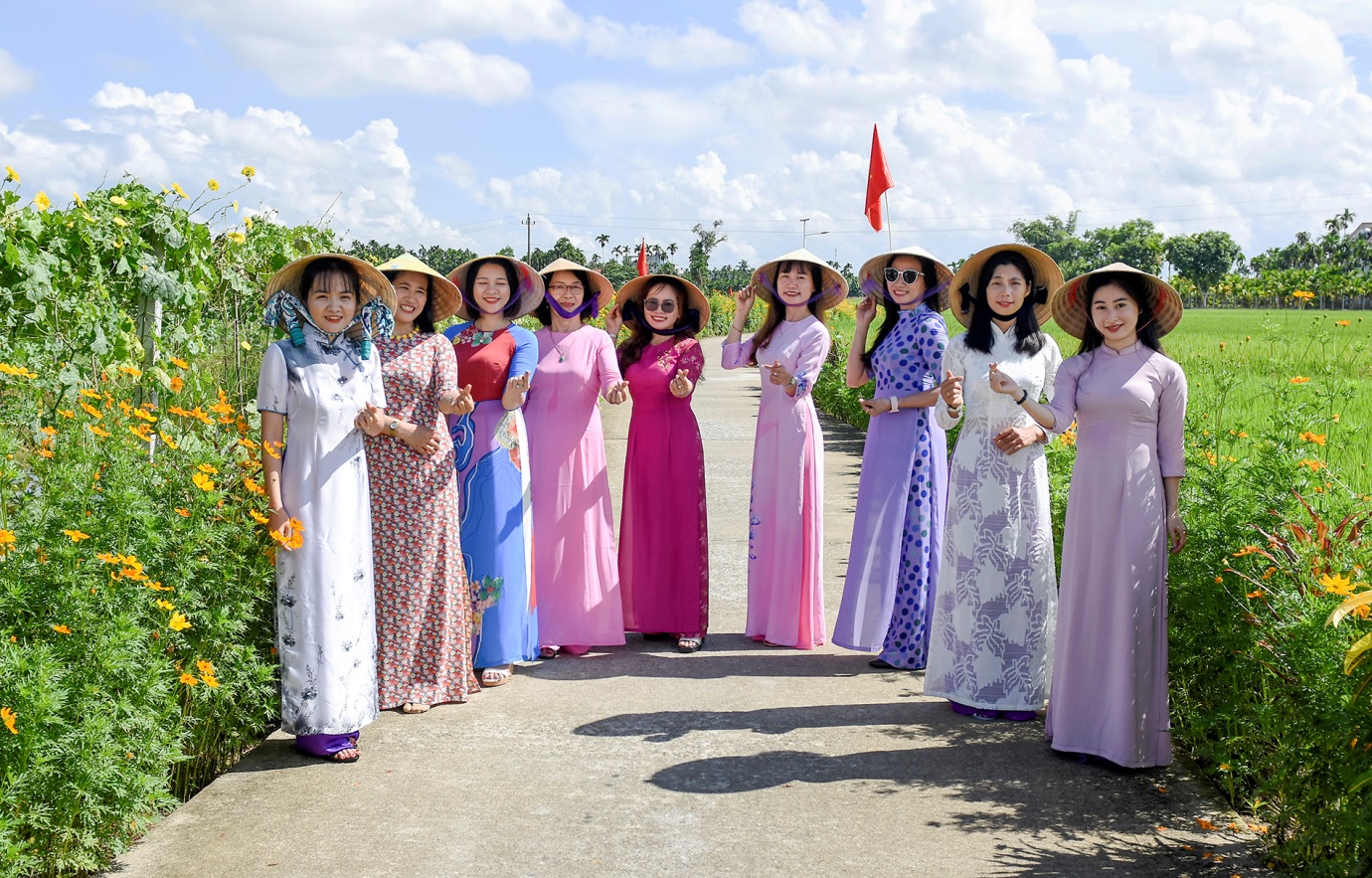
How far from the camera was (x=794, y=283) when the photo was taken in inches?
235

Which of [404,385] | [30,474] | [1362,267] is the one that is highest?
[1362,267]

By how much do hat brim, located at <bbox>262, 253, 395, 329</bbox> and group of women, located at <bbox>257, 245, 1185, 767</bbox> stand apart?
1cm

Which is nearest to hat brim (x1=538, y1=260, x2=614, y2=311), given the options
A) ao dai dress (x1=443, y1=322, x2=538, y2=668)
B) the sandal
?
ao dai dress (x1=443, y1=322, x2=538, y2=668)

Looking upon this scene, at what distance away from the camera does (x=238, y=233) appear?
272 inches

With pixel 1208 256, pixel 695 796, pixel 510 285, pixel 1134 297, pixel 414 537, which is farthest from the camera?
pixel 1208 256

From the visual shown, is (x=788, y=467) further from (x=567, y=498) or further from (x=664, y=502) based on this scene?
(x=567, y=498)

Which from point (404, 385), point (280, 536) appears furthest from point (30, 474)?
point (404, 385)

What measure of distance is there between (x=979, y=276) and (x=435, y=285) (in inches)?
94.1

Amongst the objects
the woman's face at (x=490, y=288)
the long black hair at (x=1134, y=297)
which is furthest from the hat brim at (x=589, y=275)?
the long black hair at (x=1134, y=297)

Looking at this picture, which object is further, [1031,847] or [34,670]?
[1031,847]

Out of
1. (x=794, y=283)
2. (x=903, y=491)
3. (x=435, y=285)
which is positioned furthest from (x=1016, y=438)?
(x=435, y=285)

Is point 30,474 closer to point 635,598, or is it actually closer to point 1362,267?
point 635,598

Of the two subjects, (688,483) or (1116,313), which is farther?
(688,483)

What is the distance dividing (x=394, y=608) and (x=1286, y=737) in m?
3.28
